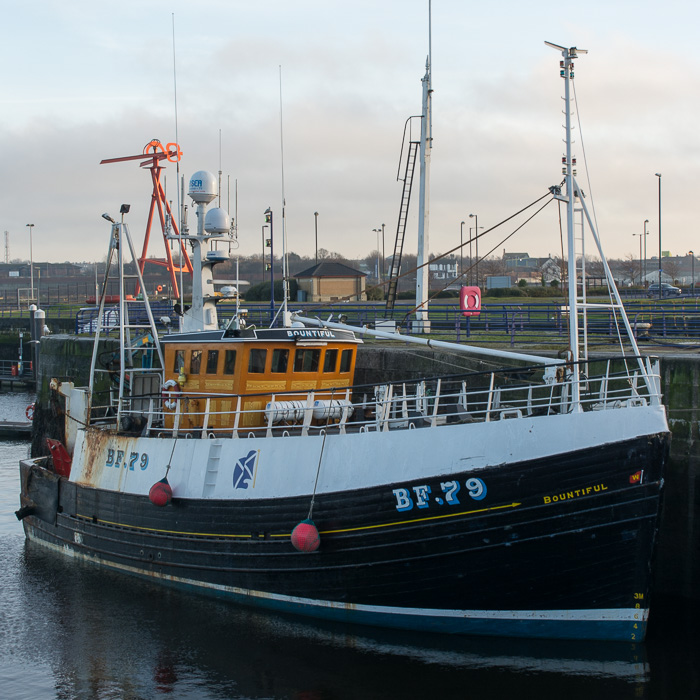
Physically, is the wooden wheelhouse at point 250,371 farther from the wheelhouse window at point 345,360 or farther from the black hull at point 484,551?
the black hull at point 484,551

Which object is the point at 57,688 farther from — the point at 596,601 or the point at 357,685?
the point at 596,601

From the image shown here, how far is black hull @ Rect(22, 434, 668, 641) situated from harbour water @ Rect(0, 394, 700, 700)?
395mm

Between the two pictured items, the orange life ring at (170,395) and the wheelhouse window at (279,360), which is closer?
the wheelhouse window at (279,360)

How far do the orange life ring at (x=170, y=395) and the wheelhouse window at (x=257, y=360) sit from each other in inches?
67.9

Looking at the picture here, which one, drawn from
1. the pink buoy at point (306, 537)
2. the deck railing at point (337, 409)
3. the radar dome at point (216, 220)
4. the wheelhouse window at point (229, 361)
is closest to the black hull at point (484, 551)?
the pink buoy at point (306, 537)

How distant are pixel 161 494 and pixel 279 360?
3.20 meters

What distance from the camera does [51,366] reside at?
28.5 meters

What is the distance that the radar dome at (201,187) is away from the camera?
1748 centimetres

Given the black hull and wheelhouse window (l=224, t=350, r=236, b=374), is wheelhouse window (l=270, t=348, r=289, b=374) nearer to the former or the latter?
wheelhouse window (l=224, t=350, r=236, b=374)

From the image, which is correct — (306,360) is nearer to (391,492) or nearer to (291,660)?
(391,492)

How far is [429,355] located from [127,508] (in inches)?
297

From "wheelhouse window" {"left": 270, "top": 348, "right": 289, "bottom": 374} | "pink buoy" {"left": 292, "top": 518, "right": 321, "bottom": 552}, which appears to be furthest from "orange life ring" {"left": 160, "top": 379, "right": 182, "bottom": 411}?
"pink buoy" {"left": 292, "top": 518, "right": 321, "bottom": 552}

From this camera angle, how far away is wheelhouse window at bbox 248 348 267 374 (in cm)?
1459

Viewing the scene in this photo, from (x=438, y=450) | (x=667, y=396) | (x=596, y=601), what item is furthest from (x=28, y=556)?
(x=667, y=396)
